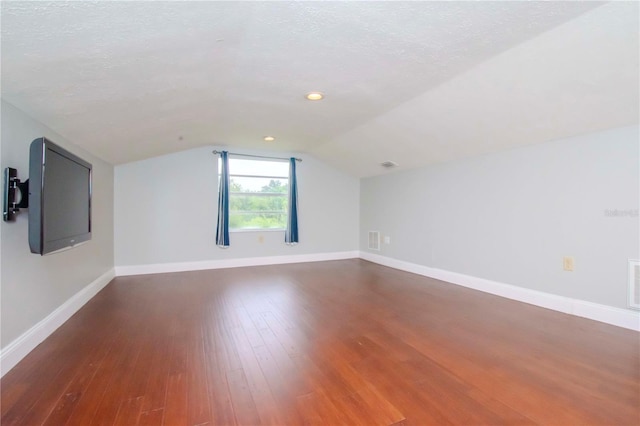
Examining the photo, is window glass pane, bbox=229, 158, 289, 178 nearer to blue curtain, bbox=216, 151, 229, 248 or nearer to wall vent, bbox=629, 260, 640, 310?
blue curtain, bbox=216, 151, 229, 248

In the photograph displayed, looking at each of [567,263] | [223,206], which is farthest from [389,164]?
[223,206]

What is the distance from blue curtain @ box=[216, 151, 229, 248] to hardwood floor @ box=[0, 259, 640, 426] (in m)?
1.78

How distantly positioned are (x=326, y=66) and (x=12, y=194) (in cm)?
213

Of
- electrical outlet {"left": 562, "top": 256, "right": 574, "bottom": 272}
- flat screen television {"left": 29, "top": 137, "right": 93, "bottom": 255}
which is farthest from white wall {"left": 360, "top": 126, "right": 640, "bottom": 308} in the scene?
flat screen television {"left": 29, "top": 137, "right": 93, "bottom": 255}

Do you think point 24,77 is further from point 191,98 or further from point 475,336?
point 475,336

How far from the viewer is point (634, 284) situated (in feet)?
8.21

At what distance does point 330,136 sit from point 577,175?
9.11ft

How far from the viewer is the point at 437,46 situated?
1.84m

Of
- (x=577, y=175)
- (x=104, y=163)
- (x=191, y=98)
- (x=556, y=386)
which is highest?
(x=191, y=98)

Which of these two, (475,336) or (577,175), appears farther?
(577,175)

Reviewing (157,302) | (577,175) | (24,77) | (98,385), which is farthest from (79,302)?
(577,175)

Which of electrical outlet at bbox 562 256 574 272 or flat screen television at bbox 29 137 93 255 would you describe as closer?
→ flat screen television at bbox 29 137 93 255

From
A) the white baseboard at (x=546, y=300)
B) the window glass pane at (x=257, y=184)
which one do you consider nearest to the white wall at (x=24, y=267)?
the window glass pane at (x=257, y=184)

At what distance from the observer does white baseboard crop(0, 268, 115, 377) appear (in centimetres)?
186
